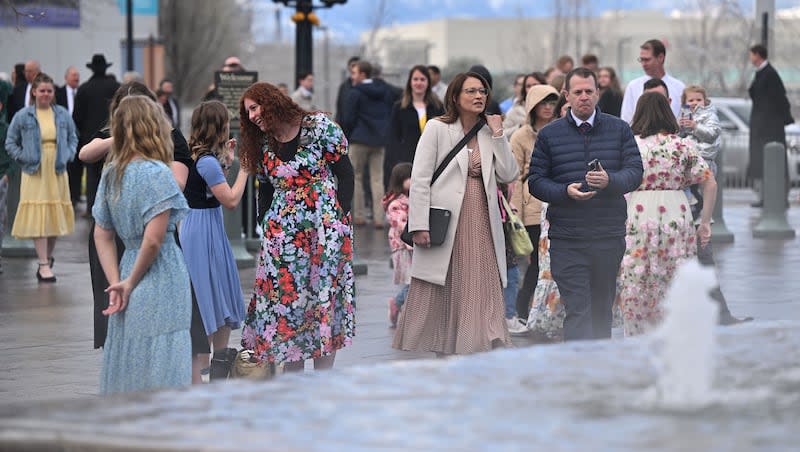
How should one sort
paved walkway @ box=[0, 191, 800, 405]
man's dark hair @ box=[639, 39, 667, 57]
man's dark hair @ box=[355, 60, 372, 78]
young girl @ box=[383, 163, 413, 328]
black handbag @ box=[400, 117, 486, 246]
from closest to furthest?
1. black handbag @ box=[400, 117, 486, 246]
2. paved walkway @ box=[0, 191, 800, 405]
3. young girl @ box=[383, 163, 413, 328]
4. man's dark hair @ box=[639, 39, 667, 57]
5. man's dark hair @ box=[355, 60, 372, 78]

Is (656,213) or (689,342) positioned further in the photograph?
(656,213)

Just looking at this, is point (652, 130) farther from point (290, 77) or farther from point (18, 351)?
point (290, 77)

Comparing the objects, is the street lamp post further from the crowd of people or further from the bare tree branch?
the bare tree branch

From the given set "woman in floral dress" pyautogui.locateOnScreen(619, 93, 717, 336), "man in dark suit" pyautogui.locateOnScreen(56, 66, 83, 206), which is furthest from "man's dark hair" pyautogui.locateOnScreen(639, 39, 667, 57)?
"man in dark suit" pyautogui.locateOnScreen(56, 66, 83, 206)

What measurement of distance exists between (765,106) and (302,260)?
1434 centimetres

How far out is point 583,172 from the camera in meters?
9.06

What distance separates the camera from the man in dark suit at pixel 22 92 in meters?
19.6

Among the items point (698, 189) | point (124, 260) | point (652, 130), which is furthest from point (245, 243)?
point (124, 260)

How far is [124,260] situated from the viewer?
7.07 m

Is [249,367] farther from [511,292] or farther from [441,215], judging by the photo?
[511,292]

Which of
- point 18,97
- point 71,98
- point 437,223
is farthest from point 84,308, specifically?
point 71,98

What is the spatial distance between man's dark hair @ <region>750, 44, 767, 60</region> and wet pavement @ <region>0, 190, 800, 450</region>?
115 inches

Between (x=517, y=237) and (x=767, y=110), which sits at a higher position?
(x=767, y=110)

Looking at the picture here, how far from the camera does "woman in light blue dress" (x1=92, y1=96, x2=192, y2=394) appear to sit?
6898mm
